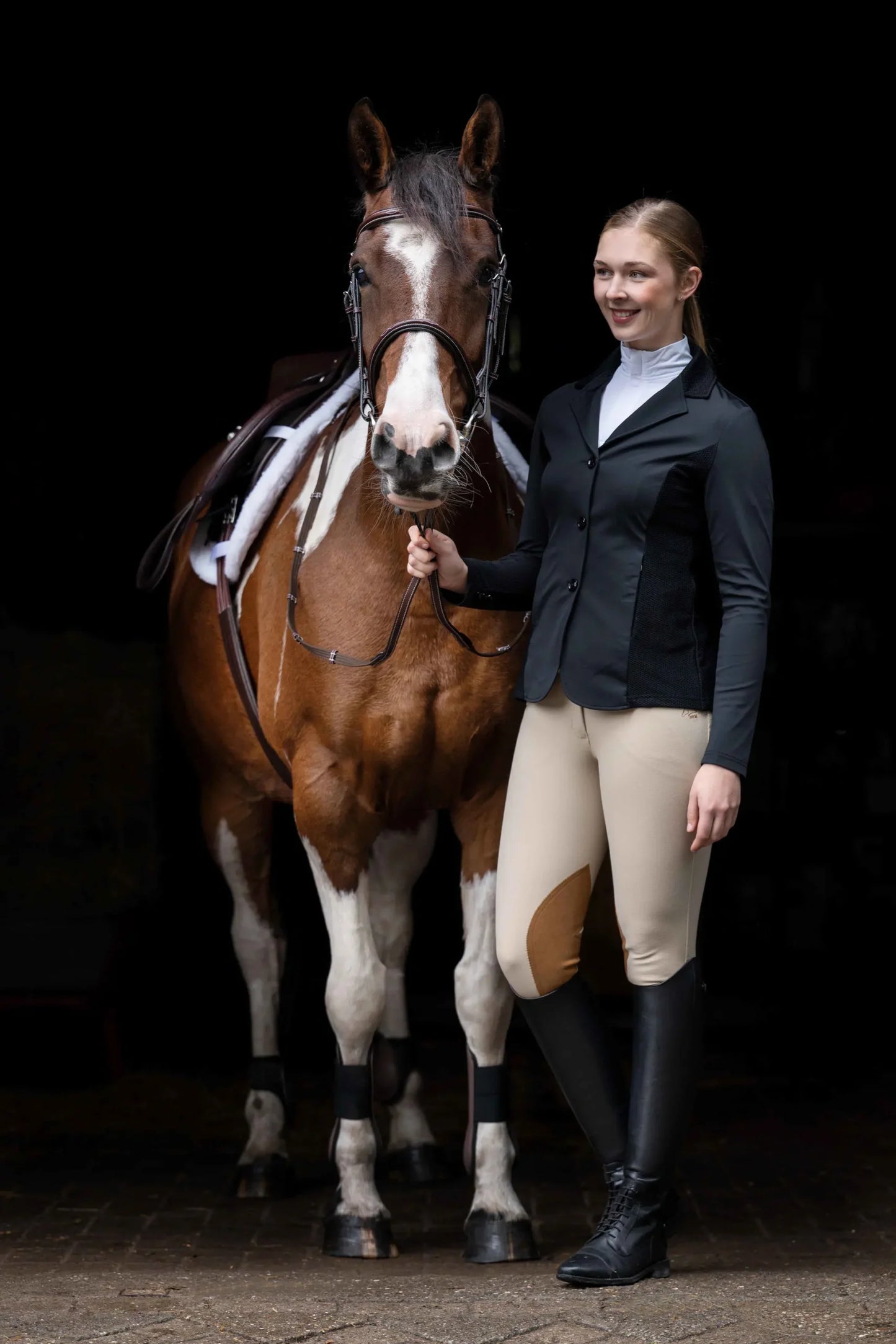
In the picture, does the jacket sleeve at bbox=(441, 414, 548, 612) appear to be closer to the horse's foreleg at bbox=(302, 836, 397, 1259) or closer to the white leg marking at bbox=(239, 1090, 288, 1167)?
the horse's foreleg at bbox=(302, 836, 397, 1259)

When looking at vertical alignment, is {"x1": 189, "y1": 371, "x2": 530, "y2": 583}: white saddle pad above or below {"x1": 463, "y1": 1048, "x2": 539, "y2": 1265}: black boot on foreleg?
above

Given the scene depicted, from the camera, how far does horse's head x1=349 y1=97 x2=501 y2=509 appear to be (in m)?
3.29

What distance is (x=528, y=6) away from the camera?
651 centimetres

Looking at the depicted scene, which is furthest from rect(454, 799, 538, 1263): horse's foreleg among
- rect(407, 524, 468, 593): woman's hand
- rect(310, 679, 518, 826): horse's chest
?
rect(407, 524, 468, 593): woman's hand

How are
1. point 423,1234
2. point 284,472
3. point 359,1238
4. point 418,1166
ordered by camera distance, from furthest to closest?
point 418,1166
point 284,472
point 423,1234
point 359,1238

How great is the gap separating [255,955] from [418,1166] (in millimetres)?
824

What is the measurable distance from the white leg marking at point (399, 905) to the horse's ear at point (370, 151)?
189cm

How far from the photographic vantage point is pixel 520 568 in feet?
12.2

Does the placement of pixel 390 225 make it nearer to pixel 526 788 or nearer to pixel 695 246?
pixel 695 246

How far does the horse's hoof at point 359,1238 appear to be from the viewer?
13.1 feet

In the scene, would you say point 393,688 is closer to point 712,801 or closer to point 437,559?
point 437,559

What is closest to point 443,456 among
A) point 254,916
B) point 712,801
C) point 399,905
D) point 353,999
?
point 712,801

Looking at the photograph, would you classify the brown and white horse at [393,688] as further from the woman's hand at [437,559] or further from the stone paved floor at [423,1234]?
the stone paved floor at [423,1234]

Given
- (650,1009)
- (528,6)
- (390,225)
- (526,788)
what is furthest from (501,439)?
(528,6)
